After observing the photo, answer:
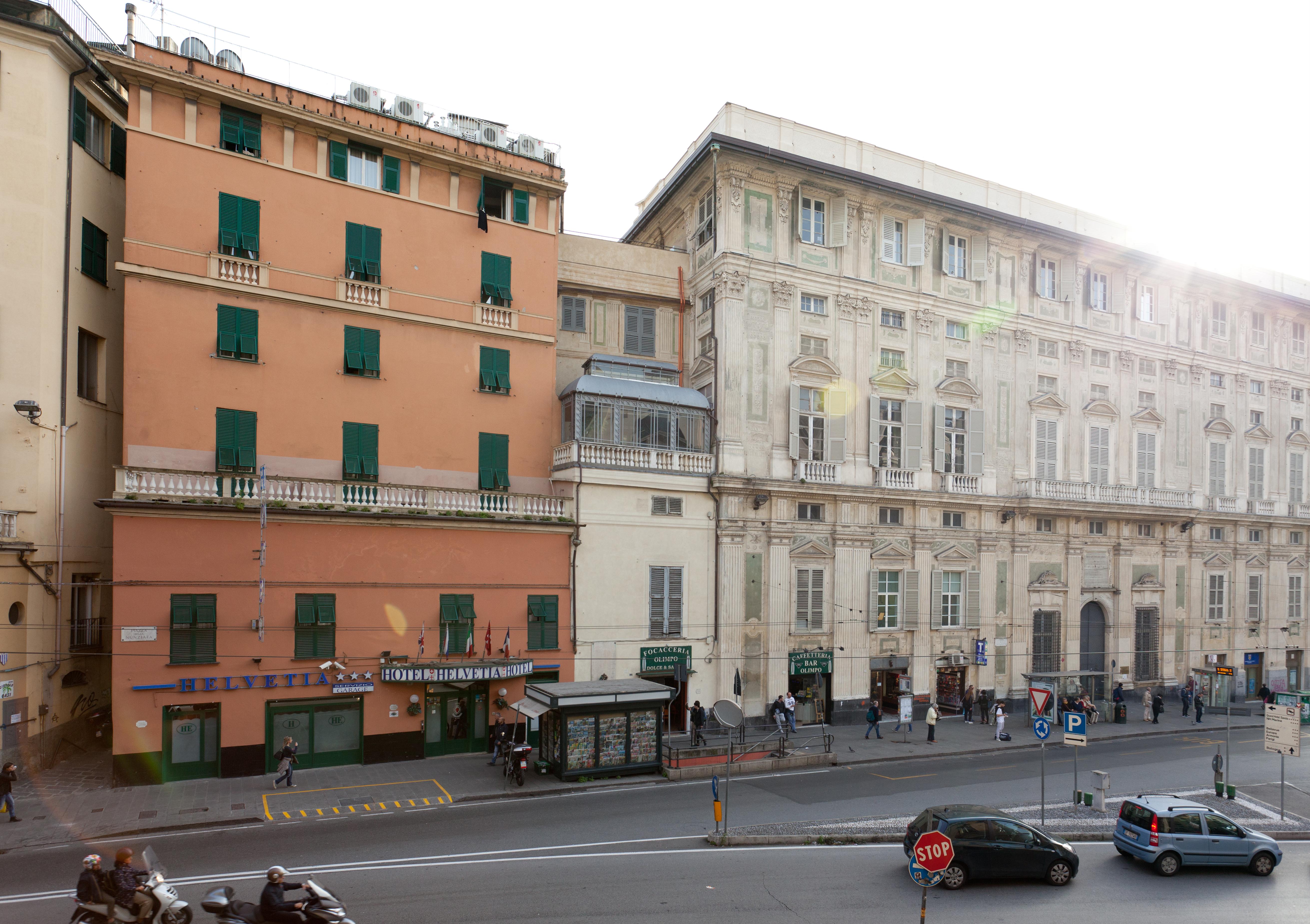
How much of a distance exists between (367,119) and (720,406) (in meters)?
17.1

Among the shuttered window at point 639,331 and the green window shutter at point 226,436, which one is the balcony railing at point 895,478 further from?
the green window shutter at point 226,436

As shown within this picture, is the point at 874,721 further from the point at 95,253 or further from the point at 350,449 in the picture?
the point at 95,253

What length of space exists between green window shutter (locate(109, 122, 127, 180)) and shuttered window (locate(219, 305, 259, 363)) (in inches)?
258

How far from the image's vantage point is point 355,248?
30.5 meters

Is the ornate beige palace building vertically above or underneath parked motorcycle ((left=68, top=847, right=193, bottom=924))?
above

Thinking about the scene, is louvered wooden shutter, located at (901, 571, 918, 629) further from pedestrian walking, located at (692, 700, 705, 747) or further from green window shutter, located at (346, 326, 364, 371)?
green window shutter, located at (346, 326, 364, 371)

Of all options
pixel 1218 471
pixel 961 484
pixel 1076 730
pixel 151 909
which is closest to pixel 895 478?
pixel 961 484

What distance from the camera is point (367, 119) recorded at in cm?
3050

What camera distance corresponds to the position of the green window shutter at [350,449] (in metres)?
29.8

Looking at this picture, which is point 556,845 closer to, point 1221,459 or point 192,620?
point 192,620

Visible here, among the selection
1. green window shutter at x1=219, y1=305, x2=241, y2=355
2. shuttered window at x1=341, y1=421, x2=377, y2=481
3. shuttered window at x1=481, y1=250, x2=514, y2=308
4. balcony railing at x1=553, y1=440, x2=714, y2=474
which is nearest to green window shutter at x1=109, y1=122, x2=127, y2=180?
green window shutter at x1=219, y1=305, x2=241, y2=355

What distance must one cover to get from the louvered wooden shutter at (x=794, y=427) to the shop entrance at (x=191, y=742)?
2342cm

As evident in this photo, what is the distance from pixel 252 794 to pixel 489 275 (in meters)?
19.3

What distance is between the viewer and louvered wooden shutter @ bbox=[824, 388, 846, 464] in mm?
37688
